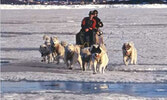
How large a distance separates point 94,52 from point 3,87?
278cm

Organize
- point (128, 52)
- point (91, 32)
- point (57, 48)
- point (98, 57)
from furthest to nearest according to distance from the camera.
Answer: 1. point (91, 32)
2. point (57, 48)
3. point (128, 52)
4. point (98, 57)

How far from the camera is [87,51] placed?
14.4 meters

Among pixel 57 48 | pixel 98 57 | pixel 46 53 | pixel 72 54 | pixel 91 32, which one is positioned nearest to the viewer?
pixel 98 57

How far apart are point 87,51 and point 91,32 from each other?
2.21 meters

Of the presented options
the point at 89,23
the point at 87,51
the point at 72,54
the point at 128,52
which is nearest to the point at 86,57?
the point at 87,51

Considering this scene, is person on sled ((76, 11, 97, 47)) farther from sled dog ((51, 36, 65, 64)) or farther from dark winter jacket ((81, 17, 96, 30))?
sled dog ((51, 36, 65, 64))

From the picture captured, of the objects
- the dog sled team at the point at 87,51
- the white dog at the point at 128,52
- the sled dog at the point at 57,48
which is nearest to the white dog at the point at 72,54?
the dog sled team at the point at 87,51

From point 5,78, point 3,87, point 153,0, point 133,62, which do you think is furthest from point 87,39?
point 153,0

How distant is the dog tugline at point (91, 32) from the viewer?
1626 cm

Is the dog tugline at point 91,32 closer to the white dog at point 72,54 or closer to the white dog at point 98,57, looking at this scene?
the white dog at point 72,54

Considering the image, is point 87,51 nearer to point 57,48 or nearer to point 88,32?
point 57,48

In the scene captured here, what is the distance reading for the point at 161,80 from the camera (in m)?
12.7

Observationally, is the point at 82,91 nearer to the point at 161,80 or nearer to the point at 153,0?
Result: the point at 161,80

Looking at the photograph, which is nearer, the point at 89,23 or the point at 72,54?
the point at 72,54
